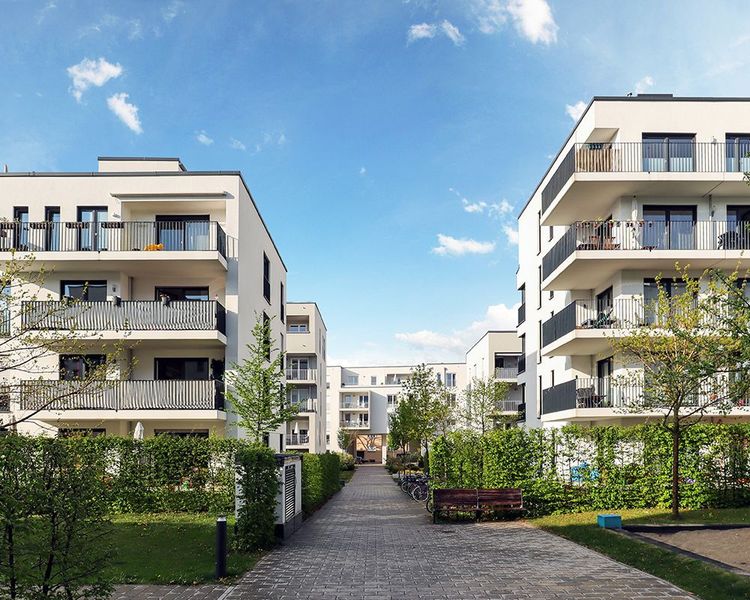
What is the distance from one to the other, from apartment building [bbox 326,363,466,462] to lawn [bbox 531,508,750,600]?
6243 centimetres

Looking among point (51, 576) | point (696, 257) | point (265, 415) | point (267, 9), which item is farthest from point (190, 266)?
point (51, 576)

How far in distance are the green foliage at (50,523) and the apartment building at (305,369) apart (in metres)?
43.6

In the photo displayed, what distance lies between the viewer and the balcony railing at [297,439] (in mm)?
48344

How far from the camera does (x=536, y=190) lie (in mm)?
33062

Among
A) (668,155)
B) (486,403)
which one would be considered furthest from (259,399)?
(486,403)

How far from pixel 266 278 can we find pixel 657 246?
16.7 metres

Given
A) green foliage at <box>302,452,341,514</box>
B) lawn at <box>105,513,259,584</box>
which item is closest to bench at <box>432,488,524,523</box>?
green foliage at <box>302,452,341,514</box>

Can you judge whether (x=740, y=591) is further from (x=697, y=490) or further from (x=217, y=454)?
(x=217, y=454)

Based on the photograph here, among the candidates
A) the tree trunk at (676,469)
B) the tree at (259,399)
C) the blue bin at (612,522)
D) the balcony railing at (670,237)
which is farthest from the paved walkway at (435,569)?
the balcony railing at (670,237)

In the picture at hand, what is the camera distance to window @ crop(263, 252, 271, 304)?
1190 inches

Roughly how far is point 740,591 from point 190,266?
19.1 metres

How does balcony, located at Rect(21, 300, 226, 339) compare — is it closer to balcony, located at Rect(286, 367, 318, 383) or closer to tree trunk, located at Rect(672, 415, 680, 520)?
tree trunk, located at Rect(672, 415, 680, 520)

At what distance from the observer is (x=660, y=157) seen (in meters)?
22.4

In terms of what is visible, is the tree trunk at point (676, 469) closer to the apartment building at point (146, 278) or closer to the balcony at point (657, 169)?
the balcony at point (657, 169)
